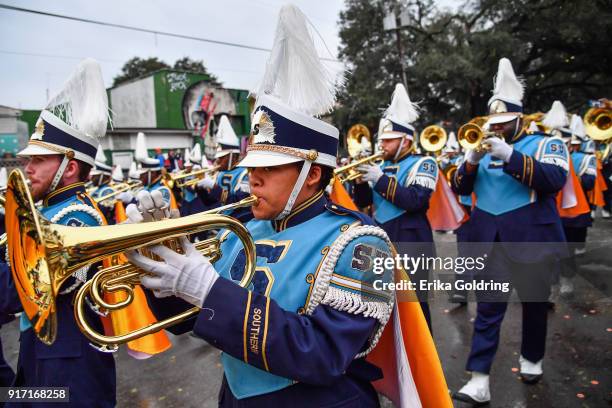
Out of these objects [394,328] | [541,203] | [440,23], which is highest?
[440,23]

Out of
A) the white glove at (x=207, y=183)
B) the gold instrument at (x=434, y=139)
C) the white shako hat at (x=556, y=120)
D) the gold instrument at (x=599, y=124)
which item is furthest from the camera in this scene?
the white shako hat at (x=556, y=120)

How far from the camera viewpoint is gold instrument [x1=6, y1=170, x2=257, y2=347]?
1.32m

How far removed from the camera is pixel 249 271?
159cm

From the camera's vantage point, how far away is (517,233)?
380 cm

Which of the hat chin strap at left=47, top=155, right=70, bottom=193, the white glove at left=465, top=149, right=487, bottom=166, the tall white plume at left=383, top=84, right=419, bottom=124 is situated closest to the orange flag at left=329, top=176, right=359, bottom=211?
the tall white plume at left=383, top=84, right=419, bottom=124

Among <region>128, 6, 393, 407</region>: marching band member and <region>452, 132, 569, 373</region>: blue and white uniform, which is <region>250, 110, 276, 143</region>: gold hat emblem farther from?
<region>452, 132, 569, 373</region>: blue and white uniform

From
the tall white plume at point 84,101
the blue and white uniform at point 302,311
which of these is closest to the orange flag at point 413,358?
the blue and white uniform at point 302,311

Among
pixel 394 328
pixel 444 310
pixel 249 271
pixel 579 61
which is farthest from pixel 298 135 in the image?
pixel 579 61

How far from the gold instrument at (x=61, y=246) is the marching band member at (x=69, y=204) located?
1.05 m

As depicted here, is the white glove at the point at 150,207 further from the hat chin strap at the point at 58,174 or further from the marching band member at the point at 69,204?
the hat chin strap at the point at 58,174

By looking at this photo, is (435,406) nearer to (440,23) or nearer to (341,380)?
(341,380)

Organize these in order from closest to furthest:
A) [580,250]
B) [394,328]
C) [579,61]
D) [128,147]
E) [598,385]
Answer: [394,328] → [598,385] → [580,250] → [579,61] → [128,147]

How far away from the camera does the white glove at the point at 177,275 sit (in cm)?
142

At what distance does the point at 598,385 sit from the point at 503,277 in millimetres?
1171
